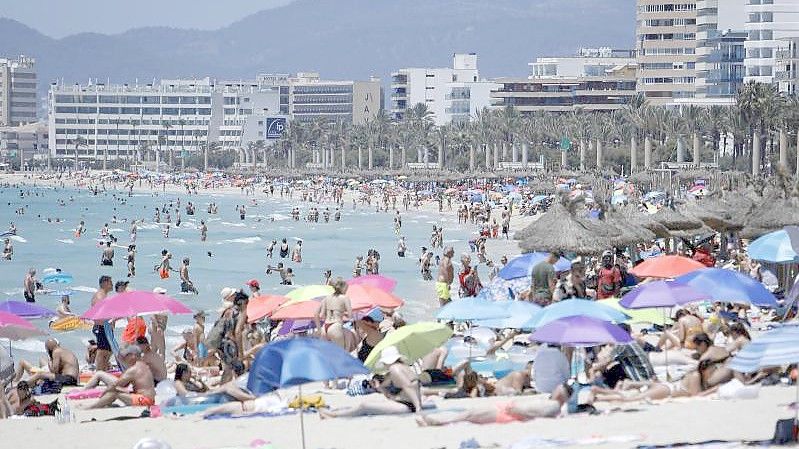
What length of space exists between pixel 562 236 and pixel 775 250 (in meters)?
3.70

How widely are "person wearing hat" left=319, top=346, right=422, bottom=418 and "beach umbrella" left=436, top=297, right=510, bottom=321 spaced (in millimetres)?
2772

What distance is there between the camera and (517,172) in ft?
338

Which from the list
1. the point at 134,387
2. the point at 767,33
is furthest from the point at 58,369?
the point at 767,33

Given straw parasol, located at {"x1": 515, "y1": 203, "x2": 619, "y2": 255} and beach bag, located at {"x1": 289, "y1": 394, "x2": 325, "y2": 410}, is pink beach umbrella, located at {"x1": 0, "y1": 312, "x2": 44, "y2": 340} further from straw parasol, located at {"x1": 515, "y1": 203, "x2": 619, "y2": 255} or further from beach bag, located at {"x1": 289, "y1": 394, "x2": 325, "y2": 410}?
straw parasol, located at {"x1": 515, "y1": 203, "x2": 619, "y2": 255}

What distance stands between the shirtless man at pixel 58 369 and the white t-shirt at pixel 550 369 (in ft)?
16.3

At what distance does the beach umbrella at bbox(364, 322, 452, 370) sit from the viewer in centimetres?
1324

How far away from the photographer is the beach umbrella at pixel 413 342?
1324 cm

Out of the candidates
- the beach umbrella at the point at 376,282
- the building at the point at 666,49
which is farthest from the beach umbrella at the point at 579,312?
the building at the point at 666,49

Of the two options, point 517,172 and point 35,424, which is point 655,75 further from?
point 35,424

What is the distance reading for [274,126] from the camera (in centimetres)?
19650

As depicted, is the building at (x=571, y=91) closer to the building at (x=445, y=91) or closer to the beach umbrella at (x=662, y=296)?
the building at (x=445, y=91)

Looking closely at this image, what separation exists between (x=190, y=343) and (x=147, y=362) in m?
3.30

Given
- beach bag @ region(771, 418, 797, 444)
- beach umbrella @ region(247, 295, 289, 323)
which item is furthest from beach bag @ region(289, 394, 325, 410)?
beach bag @ region(771, 418, 797, 444)

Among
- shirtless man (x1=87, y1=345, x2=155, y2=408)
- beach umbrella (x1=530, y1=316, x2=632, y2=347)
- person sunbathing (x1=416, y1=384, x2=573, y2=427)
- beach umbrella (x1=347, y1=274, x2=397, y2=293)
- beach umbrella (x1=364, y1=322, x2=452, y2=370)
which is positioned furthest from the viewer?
beach umbrella (x1=347, y1=274, x2=397, y2=293)
